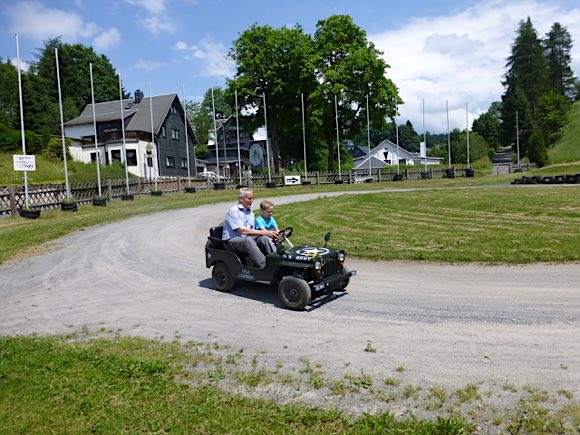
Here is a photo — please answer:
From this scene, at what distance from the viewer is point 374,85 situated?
174 feet

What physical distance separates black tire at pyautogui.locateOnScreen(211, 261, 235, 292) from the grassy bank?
9.30 ft

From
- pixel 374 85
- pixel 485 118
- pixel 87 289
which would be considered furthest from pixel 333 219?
pixel 485 118

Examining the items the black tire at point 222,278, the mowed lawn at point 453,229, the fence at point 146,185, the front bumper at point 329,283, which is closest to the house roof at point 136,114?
the fence at point 146,185

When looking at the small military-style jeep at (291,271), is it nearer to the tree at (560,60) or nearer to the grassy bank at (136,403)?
the grassy bank at (136,403)

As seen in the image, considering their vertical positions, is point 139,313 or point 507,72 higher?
point 507,72

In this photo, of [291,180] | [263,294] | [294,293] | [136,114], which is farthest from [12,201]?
[136,114]

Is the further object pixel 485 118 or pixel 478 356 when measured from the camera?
pixel 485 118

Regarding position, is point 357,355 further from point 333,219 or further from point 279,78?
point 279,78

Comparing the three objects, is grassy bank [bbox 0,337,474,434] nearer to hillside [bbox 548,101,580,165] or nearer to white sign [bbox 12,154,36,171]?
white sign [bbox 12,154,36,171]

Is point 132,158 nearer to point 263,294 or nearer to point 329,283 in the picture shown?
point 263,294

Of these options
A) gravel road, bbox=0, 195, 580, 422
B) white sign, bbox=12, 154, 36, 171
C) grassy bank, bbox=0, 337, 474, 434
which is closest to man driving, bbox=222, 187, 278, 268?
gravel road, bbox=0, 195, 580, 422

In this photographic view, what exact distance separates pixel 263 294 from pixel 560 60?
118870 mm

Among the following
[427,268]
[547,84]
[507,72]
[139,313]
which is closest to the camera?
[139,313]

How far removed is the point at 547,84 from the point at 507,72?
34.0 ft
